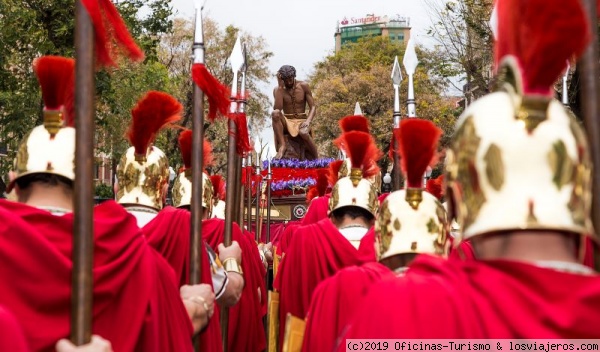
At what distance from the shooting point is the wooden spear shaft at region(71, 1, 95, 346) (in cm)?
274

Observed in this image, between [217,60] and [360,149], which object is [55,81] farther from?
[217,60]

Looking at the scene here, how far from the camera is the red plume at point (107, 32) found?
292 cm

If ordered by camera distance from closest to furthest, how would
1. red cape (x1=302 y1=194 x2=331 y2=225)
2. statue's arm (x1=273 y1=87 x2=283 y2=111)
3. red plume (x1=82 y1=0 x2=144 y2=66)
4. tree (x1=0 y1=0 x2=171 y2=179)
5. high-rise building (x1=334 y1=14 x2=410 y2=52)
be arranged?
red plume (x1=82 y1=0 x2=144 y2=66), red cape (x1=302 y1=194 x2=331 y2=225), tree (x1=0 y1=0 x2=171 y2=179), statue's arm (x1=273 y1=87 x2=283 y2=111), high-rise building (x1=334 y1=14 x2=410 y2=52)

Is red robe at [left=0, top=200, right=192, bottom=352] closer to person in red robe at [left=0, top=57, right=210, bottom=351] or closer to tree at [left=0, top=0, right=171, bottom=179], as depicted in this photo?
person in red robe at [left=0, top=57, right=210, bottom=351]

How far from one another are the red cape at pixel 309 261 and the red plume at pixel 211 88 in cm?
147

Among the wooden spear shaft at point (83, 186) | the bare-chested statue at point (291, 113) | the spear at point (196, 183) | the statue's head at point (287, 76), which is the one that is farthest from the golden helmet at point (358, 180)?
the statue's head at point (287, 76)

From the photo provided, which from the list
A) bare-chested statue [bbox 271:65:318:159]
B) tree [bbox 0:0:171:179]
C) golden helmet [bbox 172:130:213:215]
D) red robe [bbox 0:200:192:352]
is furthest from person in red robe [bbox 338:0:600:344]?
bare-chested statue [bbox 271:65:318:159]

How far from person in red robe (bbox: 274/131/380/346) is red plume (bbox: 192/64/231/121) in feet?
5.27

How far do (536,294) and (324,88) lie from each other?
52.7 metres

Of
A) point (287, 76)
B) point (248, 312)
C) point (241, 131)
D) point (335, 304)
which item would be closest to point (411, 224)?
point (335, 304)

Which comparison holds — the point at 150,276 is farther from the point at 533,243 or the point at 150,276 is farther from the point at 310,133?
the point at 310,133

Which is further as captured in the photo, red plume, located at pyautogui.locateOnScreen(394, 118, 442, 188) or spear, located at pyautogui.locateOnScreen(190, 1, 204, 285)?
spear, located at pyautogui.locateOnScreen(190, 1, 204, 285)

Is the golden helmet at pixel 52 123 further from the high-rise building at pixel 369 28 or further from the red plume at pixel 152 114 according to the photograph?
the high-rise building at pixel 369 28

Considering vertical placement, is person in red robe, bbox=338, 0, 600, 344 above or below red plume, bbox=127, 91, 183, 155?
below
